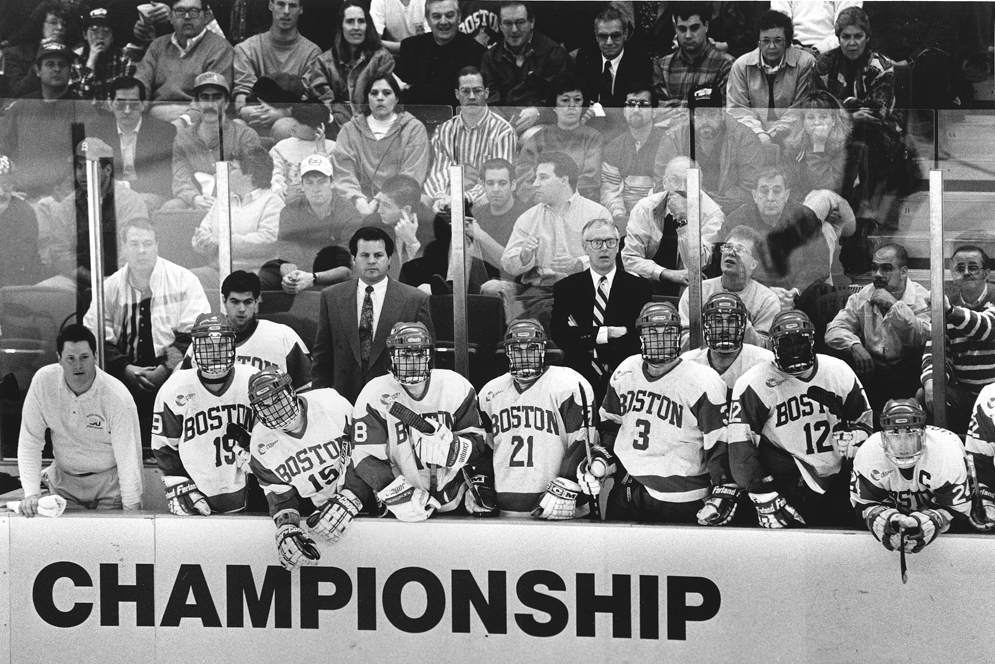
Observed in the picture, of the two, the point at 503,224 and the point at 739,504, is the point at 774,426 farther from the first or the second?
the point at 503,224

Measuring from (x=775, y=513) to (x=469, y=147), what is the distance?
7.80ft

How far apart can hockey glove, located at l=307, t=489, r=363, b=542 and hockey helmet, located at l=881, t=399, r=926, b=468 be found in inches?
87.1

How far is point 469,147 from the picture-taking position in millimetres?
5945

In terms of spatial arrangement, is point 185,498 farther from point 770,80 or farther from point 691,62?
point 770,80

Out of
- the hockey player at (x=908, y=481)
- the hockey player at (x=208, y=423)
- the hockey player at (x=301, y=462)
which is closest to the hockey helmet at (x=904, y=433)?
the hockey player at (x=908, y=481)

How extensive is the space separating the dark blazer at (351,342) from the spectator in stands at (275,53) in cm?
132

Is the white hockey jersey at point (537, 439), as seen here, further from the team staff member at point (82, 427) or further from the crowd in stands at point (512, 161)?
the team staff member at point (82, 427)

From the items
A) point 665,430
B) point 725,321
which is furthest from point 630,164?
point 665,430

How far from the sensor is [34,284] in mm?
6066

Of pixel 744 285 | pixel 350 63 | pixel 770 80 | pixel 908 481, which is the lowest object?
pixel 908 481

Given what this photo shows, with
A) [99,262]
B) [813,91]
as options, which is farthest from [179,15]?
[813,91]

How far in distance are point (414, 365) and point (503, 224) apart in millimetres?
1085

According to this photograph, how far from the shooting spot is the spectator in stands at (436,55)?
6.21 m

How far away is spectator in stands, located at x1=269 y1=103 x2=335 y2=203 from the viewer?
19.9 feet
